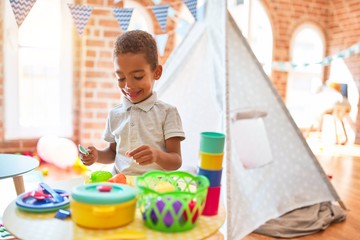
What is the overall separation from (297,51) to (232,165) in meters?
3.52

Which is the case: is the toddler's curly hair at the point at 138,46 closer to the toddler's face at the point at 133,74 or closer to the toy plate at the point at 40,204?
the toddler's face at the point at 133,74

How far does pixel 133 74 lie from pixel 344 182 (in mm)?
2125

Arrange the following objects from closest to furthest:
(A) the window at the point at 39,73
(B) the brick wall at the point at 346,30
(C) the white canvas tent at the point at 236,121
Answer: (C) the white canvas tent at the point at 236,121 < (A) the window at the point at 39,73 < (B) the brick wall at the point at 346,30

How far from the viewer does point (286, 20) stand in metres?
4.32

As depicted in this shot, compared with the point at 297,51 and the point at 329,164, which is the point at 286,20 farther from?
the point at 329,164

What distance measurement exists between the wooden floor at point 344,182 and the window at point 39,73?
6.17 ft

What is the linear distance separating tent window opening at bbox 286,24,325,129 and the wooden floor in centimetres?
78

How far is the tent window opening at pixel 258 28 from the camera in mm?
4098

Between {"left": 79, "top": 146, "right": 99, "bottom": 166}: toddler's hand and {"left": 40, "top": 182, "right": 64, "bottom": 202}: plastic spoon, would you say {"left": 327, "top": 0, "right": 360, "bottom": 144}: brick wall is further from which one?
{"left": 40, "top": 182, "right": 64, "bottom": 202}: plastic spoon

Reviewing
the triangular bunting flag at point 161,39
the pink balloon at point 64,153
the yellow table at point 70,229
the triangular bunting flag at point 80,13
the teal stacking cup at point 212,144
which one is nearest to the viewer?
the yellow table at point 70,229

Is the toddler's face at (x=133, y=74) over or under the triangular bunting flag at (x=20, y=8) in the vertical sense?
under

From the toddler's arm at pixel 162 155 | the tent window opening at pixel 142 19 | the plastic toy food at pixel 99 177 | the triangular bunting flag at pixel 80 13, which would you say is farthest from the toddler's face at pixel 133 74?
the tent window opening at pixel 142 19

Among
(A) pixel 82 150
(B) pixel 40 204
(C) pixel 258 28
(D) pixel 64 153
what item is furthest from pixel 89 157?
(C) pixel 258 28

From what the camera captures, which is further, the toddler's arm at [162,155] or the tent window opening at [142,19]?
the tent window opening at [142,19]
